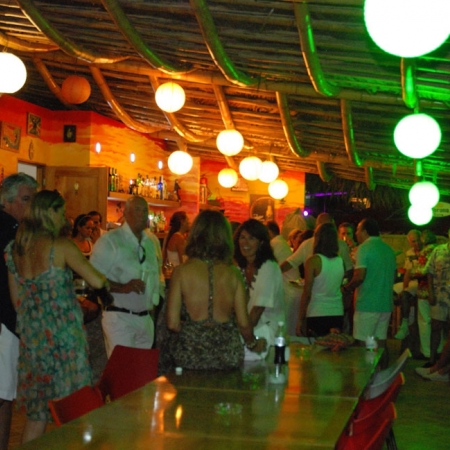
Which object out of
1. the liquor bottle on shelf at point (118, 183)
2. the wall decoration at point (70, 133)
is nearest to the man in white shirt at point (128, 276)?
the wall decoration at point (70, 133)

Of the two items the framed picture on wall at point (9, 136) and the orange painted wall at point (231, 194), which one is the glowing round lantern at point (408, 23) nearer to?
the framed picture on wall at point (9, 136)

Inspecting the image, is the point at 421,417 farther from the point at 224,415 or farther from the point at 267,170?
the point at 267,170

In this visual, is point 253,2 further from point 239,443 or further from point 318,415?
point 239,443

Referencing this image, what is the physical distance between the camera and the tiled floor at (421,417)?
5.84 metres

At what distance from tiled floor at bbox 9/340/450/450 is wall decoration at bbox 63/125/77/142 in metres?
5.02

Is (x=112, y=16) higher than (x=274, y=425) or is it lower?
higher

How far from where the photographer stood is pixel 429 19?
3.61 m

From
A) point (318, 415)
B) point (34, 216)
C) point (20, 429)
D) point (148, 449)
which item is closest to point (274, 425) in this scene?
point (318, 415)

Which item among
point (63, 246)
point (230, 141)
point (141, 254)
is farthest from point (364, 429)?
point (230, 141)

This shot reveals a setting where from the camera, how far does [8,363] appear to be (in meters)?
4.02

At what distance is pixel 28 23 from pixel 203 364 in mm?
4757

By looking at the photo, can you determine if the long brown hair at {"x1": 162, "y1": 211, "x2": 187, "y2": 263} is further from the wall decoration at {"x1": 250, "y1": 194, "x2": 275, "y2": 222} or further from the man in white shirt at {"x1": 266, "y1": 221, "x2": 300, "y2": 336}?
the wall decoration at {"x1": 250, "y1": 194, "x2": 275, "y2": 222}

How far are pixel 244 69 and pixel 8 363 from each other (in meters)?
4.34

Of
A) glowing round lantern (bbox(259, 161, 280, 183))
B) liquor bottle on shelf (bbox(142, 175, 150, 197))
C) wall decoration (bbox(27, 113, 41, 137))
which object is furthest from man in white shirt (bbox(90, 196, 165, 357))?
glowing round lantern (bbox(259, 161, 280, 183))
